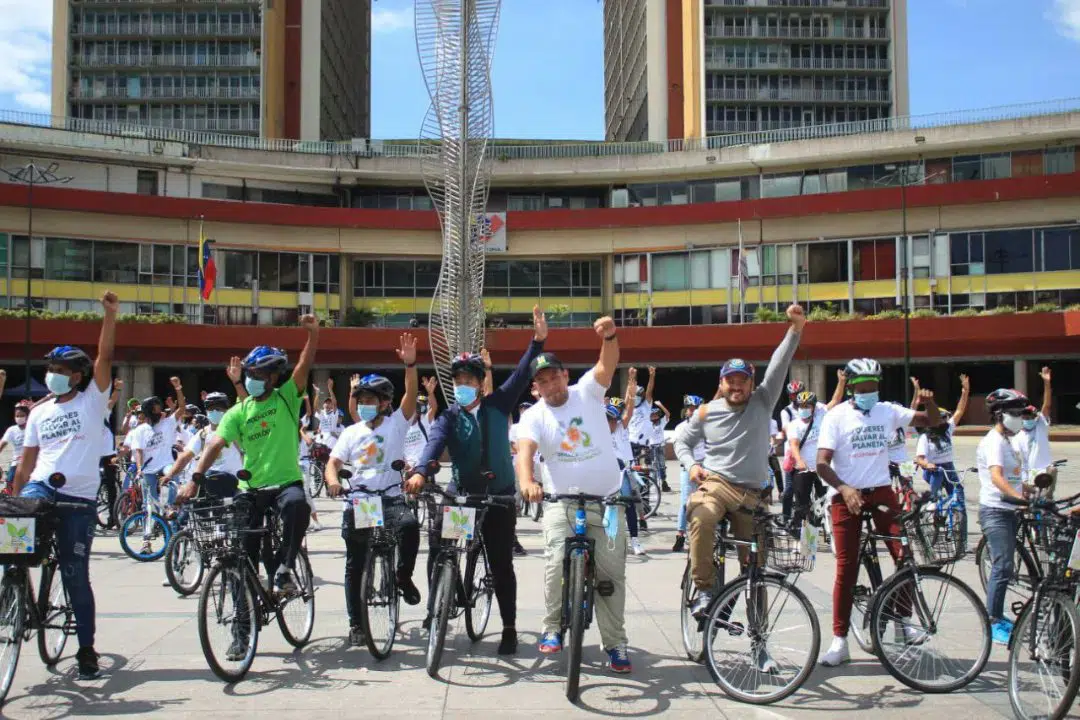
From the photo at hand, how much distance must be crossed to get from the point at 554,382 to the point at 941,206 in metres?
42.2

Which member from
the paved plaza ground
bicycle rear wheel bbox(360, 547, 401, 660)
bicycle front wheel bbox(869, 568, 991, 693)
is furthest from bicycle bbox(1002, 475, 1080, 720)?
bicycle rear wheel bbox(360, 547, 401, 660)

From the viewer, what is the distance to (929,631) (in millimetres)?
5824

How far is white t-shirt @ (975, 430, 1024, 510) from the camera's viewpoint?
7.14m

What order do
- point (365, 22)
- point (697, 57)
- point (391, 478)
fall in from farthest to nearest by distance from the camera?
point (365, 22) → point (697, 57) → point (391, 478)

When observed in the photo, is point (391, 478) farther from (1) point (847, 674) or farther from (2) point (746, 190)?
(2) point (746, 190)

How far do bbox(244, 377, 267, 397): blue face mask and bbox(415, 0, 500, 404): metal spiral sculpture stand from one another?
39.6 ft

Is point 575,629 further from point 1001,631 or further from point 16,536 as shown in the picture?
point 16,536

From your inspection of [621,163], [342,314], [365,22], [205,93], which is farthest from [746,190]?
[365,22]

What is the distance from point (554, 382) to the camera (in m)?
6.33

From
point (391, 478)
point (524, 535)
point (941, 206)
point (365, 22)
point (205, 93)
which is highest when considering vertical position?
point (365, 22)

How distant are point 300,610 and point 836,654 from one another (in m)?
3.69

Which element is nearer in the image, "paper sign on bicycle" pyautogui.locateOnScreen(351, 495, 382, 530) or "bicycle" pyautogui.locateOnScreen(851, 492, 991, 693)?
"bicycle" pyautogui.locateOnScreen(851, 492, 991, 693)

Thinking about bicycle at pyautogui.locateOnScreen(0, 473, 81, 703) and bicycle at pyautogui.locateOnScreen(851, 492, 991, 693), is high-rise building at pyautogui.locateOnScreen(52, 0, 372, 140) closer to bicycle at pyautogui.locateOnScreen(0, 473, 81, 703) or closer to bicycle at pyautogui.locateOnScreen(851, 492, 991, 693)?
bicycle at pyautogui.locateOnScreen(0, 473, 81, 703)

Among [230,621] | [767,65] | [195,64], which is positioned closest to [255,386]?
[230,621]
